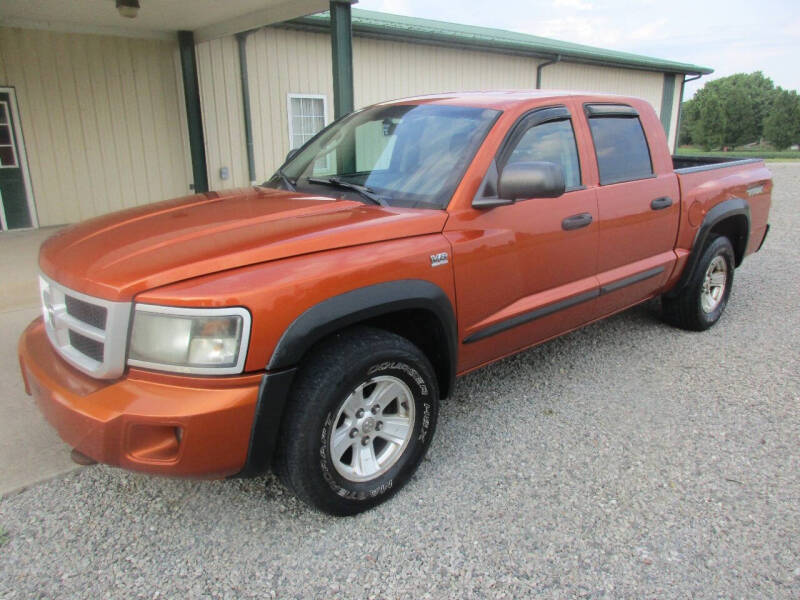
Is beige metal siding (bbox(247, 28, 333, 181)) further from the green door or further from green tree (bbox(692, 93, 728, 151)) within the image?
green tree (bbox(692, 93, 728, 151))

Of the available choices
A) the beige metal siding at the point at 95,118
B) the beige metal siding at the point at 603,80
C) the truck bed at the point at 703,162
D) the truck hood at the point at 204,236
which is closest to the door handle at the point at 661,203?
the truck bed at the point at 703,162

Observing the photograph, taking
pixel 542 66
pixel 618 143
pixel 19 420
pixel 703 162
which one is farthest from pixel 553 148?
pixel 542 66

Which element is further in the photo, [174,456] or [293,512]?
[293,512]

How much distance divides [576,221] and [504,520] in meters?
1.75

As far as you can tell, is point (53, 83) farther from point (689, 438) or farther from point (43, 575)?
point (689, 438)

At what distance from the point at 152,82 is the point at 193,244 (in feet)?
25.1

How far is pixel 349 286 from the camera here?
2.39 metres

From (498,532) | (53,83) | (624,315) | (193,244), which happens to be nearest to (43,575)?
(193,244)

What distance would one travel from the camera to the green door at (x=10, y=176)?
770 cm

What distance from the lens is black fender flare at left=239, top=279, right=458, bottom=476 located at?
7.14 ft

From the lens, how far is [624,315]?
17.5 feet

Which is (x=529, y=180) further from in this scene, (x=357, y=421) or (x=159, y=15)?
(x=159, y=15)

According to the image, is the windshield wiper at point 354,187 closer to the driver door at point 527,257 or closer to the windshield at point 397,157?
the windshield at point 397,157

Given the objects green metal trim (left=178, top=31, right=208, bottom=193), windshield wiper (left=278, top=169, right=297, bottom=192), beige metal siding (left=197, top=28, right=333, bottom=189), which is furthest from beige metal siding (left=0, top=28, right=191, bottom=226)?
windshield wiper (left=278, top=169, right=297, bottom=192)
